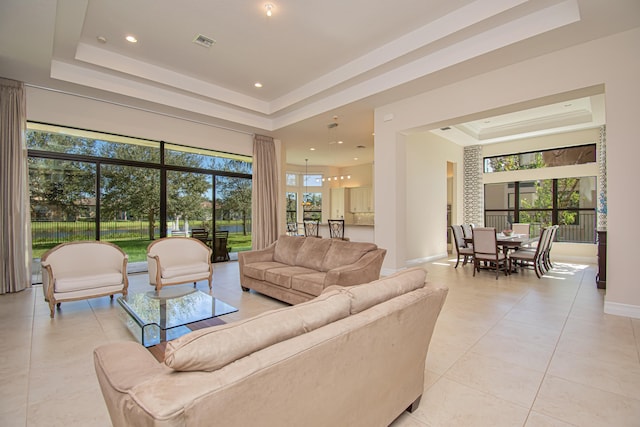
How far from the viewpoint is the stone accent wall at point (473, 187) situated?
916 centimetres

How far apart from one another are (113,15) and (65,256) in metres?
3.21

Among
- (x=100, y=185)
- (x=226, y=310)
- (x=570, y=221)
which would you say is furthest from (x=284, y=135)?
(x=570, y=221)

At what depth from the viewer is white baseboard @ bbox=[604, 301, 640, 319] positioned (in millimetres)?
3513

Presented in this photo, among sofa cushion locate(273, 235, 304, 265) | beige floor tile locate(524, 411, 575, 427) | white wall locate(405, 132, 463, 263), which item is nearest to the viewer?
beige floor tile locate(524, 411, 575, 427)

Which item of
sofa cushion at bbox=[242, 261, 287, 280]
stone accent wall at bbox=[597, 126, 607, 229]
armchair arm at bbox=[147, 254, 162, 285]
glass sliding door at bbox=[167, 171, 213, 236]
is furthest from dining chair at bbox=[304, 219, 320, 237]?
stone accent wall at bbox=[597, 126, 607, 229]

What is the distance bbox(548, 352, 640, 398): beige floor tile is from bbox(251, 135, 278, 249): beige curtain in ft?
20.4

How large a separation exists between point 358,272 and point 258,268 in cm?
157

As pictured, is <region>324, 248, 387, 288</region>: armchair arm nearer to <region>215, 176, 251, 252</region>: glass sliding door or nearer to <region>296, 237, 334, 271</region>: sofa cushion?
<region>296, 237, 334, 271</region>: sofa cushion

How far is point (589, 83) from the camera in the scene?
3.75 meters

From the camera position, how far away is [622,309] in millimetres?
3588

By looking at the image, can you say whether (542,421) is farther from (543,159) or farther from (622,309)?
(543,159)

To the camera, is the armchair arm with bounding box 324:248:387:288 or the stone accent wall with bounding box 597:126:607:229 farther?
the stone accent wall with bounding box 597:126:607:229

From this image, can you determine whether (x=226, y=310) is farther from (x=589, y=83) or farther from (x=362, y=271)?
(x=589, y=83)

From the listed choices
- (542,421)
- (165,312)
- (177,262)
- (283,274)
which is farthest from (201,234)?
(542,421)
